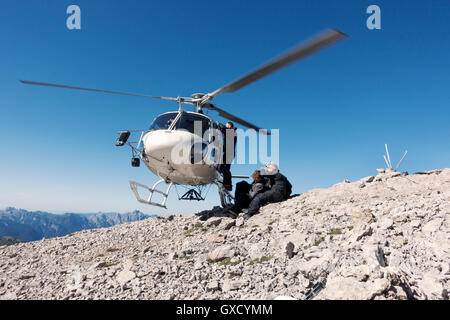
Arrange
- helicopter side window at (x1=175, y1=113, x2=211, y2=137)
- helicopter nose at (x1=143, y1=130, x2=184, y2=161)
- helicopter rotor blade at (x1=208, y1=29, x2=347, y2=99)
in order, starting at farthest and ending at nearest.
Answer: helicopter side window at (x1=175, y1=113, x2=211, y2=137) < helicopter nose at (x1=143, y1=130, x2=184, y2=161) < helicopter rotor blade at (x1=208, y1=29, x2=347, y2=99)

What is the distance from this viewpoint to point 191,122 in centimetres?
1069

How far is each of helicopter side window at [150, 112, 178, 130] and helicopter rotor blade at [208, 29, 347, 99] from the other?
2.53 m

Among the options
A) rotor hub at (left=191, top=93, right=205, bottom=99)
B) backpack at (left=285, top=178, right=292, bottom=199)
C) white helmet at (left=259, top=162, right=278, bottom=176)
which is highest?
rotor hub at (left=191, top=93, right=205, bottom=99)

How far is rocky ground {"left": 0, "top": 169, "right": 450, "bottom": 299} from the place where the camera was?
308cm

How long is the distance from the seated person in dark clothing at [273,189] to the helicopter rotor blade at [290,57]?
11.7 feet

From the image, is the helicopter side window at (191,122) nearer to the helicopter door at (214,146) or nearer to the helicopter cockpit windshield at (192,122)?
the helicopter cockpit windshield at (192,122)

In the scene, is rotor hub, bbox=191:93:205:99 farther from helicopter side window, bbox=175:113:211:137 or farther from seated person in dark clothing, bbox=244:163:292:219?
seated person in dark clothing, bbox=244:163:292:219

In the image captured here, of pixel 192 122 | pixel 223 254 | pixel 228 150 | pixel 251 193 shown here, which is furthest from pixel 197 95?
pixel 223 254

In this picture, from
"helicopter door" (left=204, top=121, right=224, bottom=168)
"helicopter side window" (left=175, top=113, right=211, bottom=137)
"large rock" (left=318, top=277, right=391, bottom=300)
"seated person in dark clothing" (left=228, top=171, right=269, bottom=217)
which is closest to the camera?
"large rock" (left=318, top=277, right=391, bottom=300)

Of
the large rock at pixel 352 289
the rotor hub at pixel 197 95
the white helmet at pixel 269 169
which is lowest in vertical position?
the large rock at pixel 352 289

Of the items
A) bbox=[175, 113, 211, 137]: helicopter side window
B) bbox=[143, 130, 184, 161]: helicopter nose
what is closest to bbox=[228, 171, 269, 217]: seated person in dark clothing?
bbox=[175, 113, 211, 137]: helicopter side window

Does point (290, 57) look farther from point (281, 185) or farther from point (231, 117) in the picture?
point (231, 117)

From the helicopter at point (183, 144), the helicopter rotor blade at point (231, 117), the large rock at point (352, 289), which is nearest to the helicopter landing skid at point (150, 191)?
the helicopter at point (183, 144)

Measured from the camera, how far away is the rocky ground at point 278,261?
10.1ft
